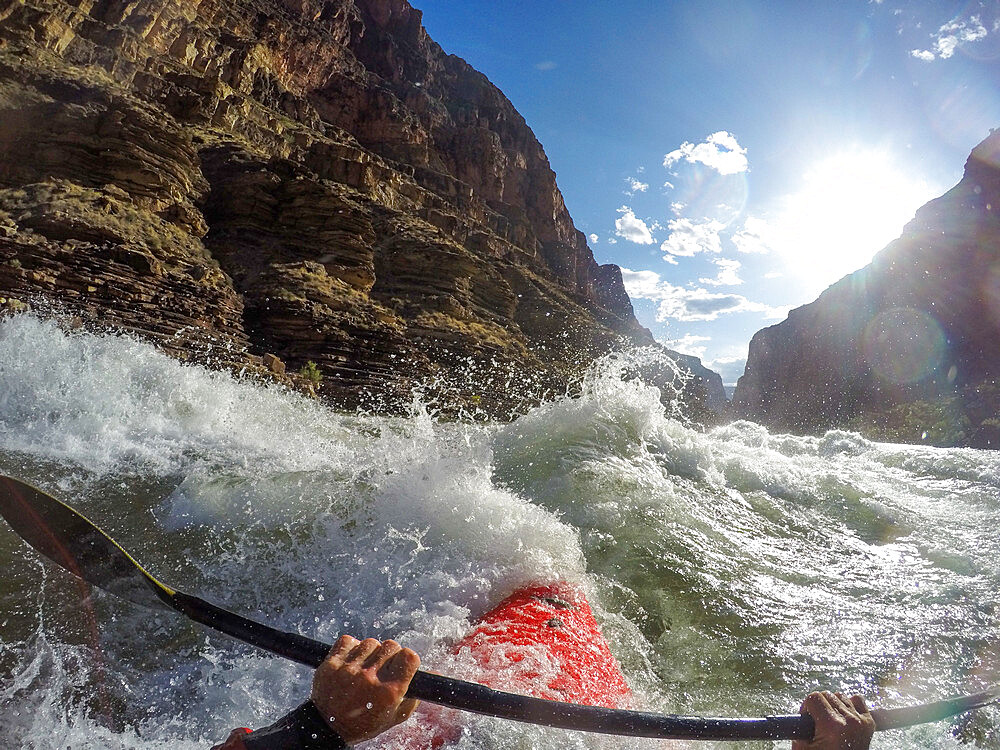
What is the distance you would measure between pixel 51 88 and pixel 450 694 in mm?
26627

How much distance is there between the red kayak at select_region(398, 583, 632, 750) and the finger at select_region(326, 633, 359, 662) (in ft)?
1.66

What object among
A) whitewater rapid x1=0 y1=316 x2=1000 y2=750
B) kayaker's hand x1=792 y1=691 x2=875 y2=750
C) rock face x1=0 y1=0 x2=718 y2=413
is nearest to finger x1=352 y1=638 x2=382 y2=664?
whitewater rapid x1=0 y1=316 x2=1000 y2=750

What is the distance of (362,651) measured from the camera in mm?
1138

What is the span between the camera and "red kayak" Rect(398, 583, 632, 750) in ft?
5.03

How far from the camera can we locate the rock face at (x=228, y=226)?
1426 cm

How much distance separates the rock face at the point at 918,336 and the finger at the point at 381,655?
157 ft

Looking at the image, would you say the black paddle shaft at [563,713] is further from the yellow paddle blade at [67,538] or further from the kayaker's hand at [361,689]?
the yellow paddle blade at [67,538]

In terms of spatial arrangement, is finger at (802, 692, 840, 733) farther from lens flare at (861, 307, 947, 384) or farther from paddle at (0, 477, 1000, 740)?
lens flare at (861, 307, 947, 384)

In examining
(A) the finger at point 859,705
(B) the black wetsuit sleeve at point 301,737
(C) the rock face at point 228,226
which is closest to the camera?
(B) the black wetsuit sleeve at point 301,737

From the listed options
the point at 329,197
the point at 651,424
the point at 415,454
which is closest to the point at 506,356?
the point at 329,197

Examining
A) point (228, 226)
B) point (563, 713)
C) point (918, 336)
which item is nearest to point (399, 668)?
point (563, 713)

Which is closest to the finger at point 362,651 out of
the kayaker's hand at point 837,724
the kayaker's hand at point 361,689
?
the kayaker's hand at point 361,689

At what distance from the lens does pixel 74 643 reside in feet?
6.91

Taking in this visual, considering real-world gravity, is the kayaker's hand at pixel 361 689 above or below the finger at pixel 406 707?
above
